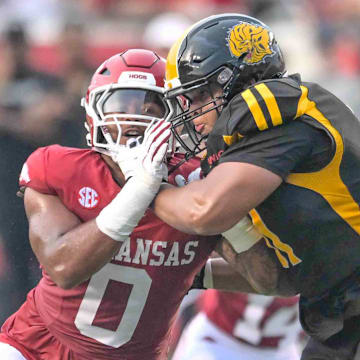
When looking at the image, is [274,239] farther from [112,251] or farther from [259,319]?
[259,319]

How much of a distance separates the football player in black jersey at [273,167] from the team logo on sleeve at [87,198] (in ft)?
0.93

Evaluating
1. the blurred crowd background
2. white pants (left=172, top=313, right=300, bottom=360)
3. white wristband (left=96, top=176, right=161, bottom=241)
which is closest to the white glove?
white wristband (left=96, top=176, right=161, bottom=241)

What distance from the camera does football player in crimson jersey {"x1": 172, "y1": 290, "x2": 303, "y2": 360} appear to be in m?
4.59

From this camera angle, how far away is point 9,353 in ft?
10.4

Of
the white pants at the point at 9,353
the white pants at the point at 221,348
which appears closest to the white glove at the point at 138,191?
the white pants at the point at 9,353

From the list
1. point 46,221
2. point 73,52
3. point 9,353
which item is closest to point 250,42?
point 46,221

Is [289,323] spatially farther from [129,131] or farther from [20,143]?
[129,131]

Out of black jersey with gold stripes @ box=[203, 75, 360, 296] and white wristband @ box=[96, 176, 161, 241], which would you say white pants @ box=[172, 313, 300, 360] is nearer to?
black jersey with gold stripes @ box=[203, 75, 360, 296]

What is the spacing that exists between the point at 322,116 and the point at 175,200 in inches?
21.6

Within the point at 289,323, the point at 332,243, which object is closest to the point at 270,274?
the point at 332,243

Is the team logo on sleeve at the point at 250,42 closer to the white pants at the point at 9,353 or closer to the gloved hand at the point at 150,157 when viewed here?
the gloved hand at the point at 150,157

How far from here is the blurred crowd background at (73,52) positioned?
433 centimetres

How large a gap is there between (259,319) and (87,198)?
1857mm

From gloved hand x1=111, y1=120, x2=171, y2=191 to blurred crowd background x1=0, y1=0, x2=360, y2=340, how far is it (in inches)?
52.8
